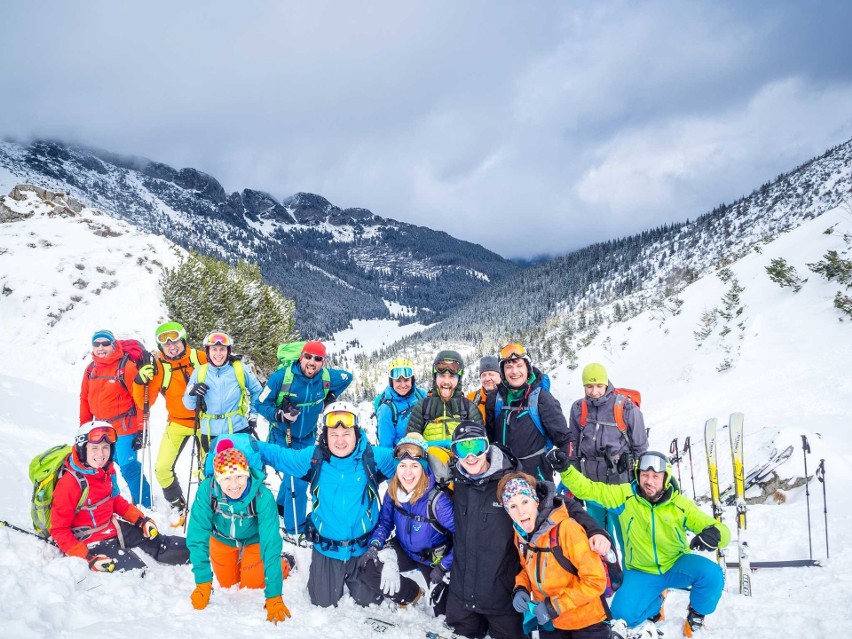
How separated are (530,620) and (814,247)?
795 inches

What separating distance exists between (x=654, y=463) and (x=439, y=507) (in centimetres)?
216

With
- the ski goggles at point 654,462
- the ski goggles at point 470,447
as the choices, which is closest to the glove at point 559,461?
the ski goggles at point 654,462

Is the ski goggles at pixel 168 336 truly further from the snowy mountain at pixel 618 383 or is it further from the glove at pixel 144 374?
the snowy mountain at pixel 618 383

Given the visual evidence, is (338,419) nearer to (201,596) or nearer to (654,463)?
(201,596)

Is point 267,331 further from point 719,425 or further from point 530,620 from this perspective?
point 530,620

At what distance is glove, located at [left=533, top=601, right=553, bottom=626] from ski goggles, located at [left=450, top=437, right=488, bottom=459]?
4.26ft

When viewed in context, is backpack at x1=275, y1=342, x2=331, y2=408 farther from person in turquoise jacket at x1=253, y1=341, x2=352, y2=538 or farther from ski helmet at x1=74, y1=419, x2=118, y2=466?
ski helmet at x1=74, y1=419, x2=118, y2=466

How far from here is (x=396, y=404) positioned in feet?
20.7

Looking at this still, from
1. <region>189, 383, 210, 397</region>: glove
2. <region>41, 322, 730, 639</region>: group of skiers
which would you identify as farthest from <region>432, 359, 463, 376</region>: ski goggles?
<region>189, 383, 210, 397</region>: glove

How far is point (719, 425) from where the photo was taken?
11.2m

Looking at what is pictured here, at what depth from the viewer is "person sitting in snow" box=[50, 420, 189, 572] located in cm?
450

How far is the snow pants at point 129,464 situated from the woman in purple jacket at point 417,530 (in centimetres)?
384

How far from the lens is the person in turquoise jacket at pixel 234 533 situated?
13.8 feet

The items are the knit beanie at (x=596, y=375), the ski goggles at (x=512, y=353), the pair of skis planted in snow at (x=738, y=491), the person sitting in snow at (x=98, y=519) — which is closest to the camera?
the person sitting in snow at (x=98, y=519)
